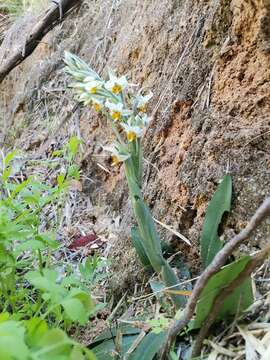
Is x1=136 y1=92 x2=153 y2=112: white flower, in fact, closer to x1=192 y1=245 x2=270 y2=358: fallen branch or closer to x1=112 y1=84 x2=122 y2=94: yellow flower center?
x1=112 y1=84 x2=122 y2=94: yellow flower center

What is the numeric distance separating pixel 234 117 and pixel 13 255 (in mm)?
693

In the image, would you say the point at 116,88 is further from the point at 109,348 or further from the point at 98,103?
the point at 109,348

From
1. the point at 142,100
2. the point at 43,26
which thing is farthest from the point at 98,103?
the point at 43,26

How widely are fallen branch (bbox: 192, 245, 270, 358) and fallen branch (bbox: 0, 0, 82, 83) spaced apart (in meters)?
2.33

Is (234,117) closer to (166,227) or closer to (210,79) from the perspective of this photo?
(210,79)

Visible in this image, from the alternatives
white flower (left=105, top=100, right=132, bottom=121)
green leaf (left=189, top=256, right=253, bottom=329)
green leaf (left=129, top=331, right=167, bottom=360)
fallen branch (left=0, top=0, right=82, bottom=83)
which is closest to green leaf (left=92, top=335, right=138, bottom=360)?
green leaf (left=129, top=331, right=167, bottom=360)

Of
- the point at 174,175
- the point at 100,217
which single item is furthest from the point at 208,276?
the point at 100,217

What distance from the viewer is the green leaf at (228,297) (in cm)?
99

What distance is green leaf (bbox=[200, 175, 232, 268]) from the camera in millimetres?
1277

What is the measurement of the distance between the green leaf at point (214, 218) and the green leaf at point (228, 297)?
0.74 feet

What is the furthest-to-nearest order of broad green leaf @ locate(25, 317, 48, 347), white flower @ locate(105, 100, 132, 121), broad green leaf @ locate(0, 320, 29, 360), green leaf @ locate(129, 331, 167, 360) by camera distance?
1. white flower @ locate(105, 100, 132, 121)
2. green leaf @ locate(129, 331, 167, 360)
3. broad green leaf @ locate(25, 317, 48, 347)
4. broad green leaf @ locate(0, 320, 29, 360)

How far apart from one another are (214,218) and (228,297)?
0.97ft

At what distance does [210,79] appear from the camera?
5.28 feet

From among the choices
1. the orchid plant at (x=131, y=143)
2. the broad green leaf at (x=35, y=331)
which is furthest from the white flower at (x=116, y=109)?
the broad green leaf at (x=35, y=331)
